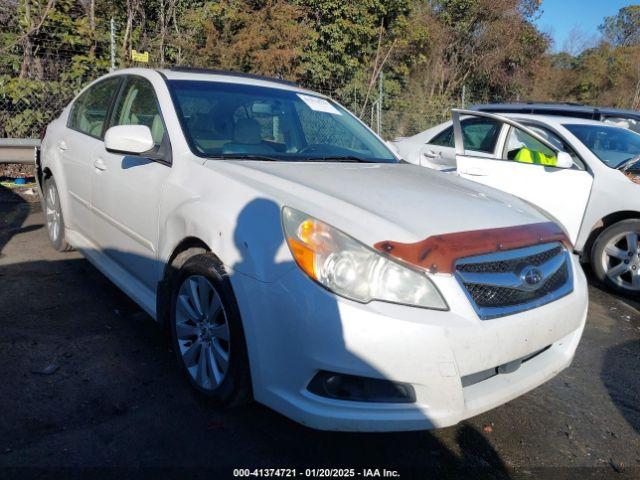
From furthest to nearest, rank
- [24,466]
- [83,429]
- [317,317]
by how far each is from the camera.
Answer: [83,429] < [24,466] < [317,317]

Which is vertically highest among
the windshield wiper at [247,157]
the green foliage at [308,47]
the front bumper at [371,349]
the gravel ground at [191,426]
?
the green foliage at [308,47]

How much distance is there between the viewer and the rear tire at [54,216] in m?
4.57

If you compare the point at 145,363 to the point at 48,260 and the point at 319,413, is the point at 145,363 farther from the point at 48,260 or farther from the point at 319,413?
the point at 48,260

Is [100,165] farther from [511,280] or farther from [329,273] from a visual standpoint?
[511,280]

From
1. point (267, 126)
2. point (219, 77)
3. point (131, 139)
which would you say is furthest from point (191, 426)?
point (219, 77)

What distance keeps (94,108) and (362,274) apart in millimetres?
3055

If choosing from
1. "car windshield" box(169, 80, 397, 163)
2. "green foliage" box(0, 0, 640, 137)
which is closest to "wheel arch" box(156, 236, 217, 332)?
"car windshield" box(169, 80, 397, 163)

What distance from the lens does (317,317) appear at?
197 cm

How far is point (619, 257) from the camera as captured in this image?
4.84 metres

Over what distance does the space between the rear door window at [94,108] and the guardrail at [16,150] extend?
297 cm

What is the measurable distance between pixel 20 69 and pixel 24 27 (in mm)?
671

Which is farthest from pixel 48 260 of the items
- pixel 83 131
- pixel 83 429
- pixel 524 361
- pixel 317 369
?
pixel 524 361

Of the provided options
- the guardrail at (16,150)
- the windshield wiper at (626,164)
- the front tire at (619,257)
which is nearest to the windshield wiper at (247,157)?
the front tire at (619,257)

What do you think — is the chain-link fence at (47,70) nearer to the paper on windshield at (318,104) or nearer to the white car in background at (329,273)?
the paper on windshield at (318,104)
